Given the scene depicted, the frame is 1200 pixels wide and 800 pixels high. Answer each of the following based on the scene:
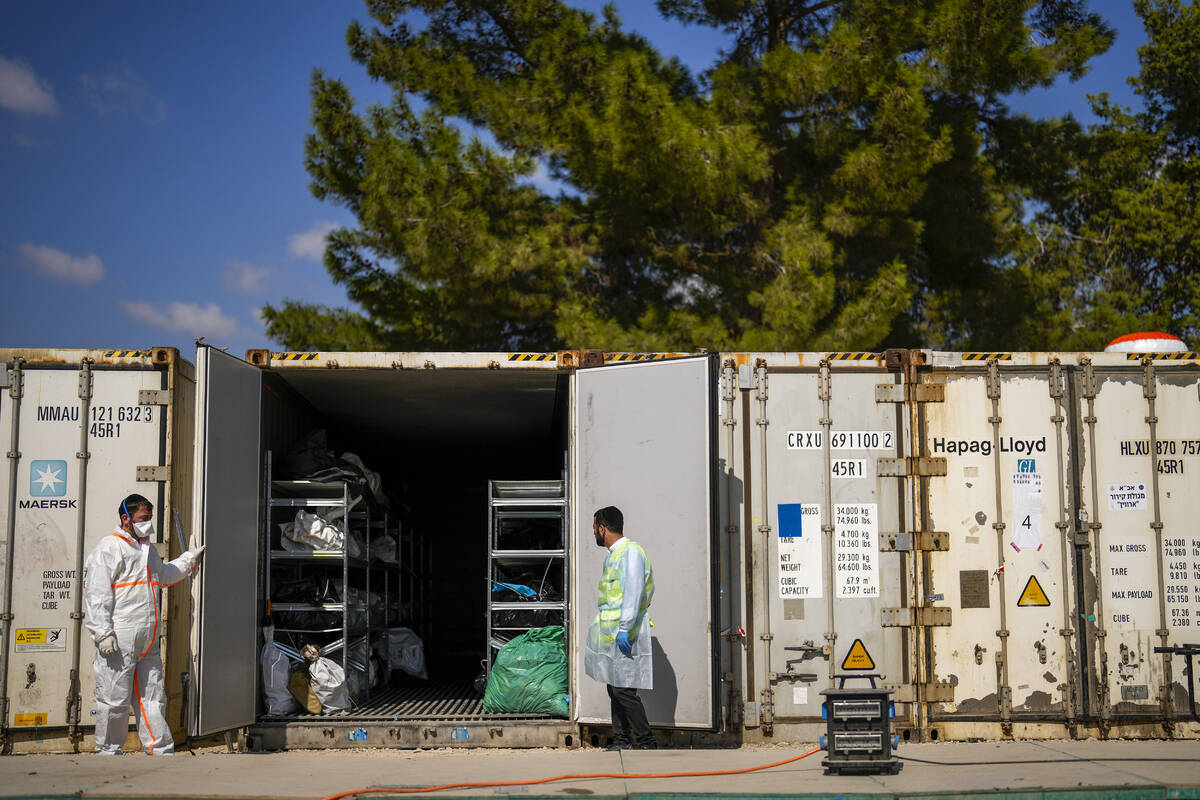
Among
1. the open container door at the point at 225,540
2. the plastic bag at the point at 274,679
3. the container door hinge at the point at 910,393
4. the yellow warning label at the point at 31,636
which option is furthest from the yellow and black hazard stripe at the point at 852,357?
the yellow warning label at the point at 31,636

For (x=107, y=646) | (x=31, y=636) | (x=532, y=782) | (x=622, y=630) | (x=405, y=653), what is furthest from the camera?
(x=405, y=653)

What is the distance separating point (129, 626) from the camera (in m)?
7.48

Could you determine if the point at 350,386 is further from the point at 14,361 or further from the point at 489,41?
the point at 489,41

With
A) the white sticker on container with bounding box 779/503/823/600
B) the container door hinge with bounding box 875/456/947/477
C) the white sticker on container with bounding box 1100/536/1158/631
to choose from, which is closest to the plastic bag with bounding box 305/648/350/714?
the white sticker on container with bounding box 779/503/823/600

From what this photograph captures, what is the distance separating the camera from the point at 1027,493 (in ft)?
26.9

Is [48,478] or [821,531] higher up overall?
[48,478]

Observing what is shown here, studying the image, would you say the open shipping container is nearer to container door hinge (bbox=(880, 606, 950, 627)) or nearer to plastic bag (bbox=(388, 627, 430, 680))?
container door hinge (bbox=(880, 606, 950, 627))

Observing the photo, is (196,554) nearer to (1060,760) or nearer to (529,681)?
(529,681)

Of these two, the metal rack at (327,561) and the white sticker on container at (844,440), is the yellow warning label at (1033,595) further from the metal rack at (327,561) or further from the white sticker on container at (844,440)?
the metal rack at (327,561)

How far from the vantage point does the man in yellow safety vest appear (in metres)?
7.52

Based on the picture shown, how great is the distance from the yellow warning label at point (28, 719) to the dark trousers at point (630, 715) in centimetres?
412

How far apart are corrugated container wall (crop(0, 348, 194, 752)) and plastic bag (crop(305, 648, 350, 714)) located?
104 cm

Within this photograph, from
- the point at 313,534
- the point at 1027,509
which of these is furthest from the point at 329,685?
the point at 1027,509

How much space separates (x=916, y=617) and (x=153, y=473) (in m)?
5.83
